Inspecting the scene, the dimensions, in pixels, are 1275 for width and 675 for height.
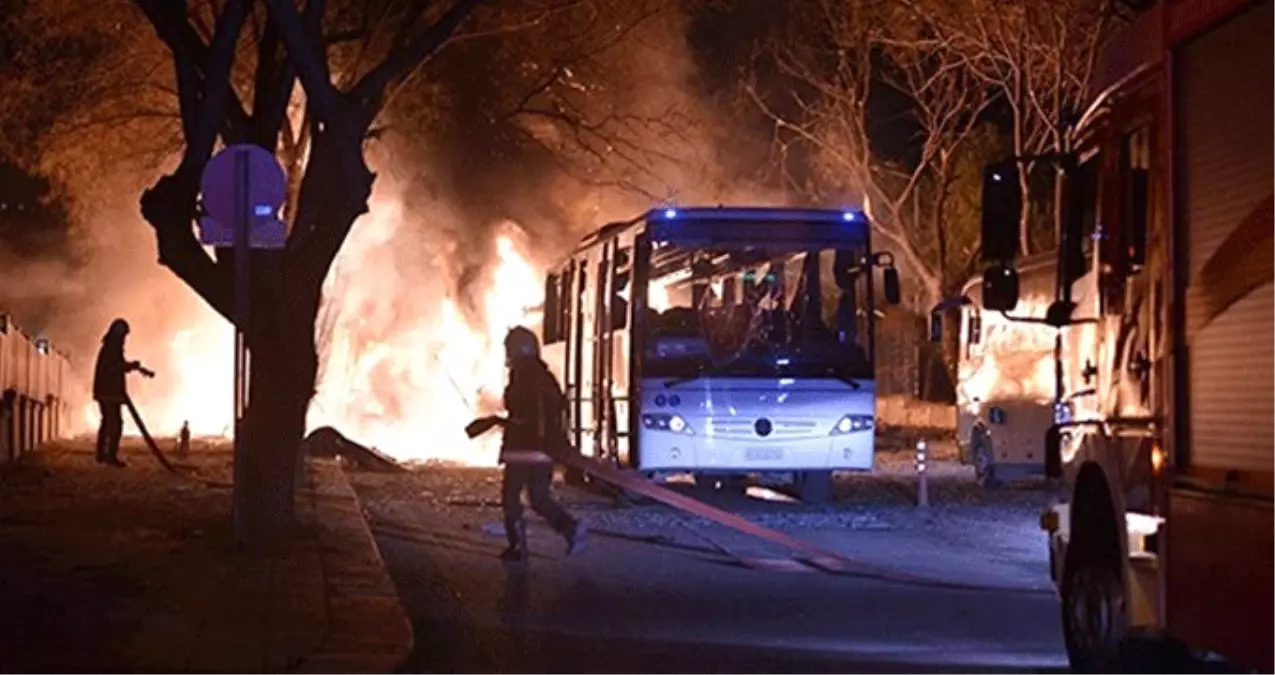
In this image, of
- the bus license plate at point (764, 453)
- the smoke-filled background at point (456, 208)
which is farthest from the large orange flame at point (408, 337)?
the bus license plate at point (764, 453)

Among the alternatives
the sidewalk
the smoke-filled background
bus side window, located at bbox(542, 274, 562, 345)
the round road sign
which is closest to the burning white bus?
the sidewalk

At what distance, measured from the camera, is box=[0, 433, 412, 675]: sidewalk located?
10328mm

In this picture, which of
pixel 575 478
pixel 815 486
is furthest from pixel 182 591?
pixel 575 478

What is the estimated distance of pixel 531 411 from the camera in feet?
52.7

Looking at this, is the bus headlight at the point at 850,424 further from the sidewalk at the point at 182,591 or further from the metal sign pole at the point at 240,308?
the metal sign pole at the point at 240,308

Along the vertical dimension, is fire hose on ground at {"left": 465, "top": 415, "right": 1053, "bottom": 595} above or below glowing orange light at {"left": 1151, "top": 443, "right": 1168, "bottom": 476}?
below

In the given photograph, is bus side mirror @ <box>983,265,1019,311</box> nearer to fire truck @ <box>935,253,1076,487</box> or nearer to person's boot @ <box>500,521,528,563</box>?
person's boot @ <box>500,521,528,563</box>

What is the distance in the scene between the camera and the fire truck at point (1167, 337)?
7414 millimetres

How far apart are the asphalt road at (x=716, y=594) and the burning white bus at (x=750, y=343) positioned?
71 centimetres

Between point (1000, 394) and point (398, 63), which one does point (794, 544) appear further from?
point (1000, 394)

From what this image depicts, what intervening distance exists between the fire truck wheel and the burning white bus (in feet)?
36.8

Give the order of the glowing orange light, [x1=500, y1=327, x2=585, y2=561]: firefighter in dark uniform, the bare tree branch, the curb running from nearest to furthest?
the glowing orange light < the curb < [x1=500, y1=327, x2=585, y2=561]: firefighter in dark uniform < the bare tree branch

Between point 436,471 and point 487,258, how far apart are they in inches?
515

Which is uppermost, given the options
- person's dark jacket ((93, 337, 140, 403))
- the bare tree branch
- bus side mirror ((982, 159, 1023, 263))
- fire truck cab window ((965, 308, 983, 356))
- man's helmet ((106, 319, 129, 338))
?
the bare tree branch
